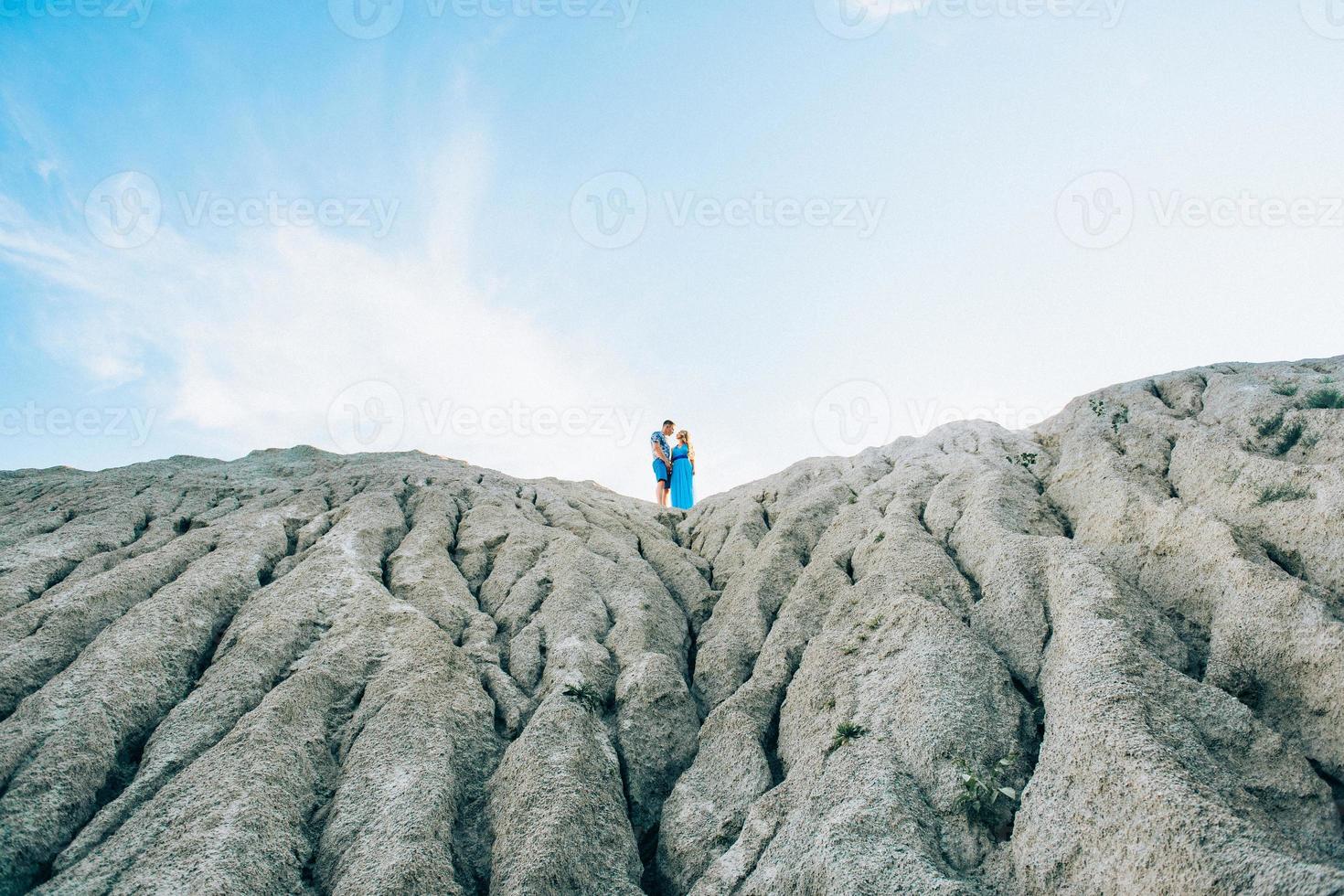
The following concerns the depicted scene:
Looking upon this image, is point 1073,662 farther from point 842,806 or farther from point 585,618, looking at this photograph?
point 585,618

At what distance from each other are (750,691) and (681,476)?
18.5m

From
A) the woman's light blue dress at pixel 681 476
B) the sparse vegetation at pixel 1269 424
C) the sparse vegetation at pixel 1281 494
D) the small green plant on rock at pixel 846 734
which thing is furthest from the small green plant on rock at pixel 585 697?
the woman's light blue dress at pixel 681 476

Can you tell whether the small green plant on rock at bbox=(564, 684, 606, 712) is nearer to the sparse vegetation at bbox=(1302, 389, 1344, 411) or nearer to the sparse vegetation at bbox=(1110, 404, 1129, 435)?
the sparse vegetation at bbox=(1110, 404, 1129, 435)

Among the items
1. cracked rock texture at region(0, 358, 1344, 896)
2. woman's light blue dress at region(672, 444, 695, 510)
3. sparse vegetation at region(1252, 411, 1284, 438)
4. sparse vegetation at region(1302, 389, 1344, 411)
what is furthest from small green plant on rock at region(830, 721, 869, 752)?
woman's light blue dress at region(672, 444, 695, 510)

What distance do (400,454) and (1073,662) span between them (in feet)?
82.9

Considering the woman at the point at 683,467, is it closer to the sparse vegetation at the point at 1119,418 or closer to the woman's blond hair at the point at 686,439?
the woman's blond hair at the point at 686,439

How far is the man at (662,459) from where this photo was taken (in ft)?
101

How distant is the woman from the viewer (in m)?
30.8

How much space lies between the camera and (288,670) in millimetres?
13062

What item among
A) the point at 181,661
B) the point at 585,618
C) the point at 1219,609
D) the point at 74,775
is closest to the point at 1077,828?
the point at 1219,609

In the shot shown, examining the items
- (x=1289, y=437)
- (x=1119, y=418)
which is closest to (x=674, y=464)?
(x=1119, y=418)

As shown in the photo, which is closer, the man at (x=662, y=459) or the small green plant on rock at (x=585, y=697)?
the small green plant on rock at (x=585, y=697)

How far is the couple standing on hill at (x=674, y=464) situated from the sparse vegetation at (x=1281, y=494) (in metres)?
20.2

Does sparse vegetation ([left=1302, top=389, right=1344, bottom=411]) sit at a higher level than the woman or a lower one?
lower
